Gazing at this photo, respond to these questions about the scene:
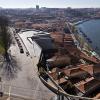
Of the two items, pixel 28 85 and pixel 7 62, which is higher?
pixel 28 85

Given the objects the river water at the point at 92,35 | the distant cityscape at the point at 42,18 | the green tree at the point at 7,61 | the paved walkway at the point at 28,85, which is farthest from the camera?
the distant cityscape at the point at 42,18

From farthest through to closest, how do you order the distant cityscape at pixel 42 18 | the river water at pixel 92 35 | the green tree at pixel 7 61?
the distant cityscape at pixel 42 18, the river water at pixel 92 35, the green tree at pixel 7 61

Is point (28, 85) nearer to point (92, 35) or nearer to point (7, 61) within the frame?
point (7, 61)

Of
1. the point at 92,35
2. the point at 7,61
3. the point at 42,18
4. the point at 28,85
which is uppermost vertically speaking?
the point at 28,85

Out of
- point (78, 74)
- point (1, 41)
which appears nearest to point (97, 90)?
point (78, 74)

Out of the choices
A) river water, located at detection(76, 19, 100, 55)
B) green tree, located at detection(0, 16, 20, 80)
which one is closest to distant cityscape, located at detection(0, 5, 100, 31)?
river water, located at detection(76, 19, 100, 55)

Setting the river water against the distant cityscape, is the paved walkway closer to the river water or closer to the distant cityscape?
the river water

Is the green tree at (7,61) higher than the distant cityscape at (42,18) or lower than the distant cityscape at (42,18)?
higher

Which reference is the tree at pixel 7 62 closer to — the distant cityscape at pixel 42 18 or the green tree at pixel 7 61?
the green tree at pixel 7 61

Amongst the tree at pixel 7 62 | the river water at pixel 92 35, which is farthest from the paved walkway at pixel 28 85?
the river water at pixel 92 35

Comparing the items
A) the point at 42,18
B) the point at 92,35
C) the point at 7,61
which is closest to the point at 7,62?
the point at 7,61

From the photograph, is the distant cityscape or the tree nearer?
the tree
